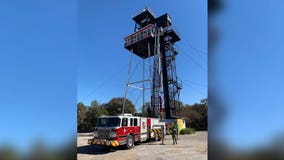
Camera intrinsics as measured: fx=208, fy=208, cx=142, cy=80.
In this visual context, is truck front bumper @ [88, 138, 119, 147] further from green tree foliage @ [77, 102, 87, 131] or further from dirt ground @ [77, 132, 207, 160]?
green tree foliage @ [77, 102, 87, 131]

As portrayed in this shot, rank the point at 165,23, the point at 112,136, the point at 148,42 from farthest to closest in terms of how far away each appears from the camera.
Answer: the point at 165,23 < the point at 148,42 < the point at 112,136

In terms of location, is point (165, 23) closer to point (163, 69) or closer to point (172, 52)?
point (172, 52)

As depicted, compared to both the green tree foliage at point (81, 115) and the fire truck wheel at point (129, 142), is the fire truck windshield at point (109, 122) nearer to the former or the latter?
the fire truck wheel at point (129, 142)

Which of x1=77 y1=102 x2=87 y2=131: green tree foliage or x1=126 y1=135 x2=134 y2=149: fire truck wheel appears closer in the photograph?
x1=126 y1=135 x2=134 y2=149: fire truck wheel

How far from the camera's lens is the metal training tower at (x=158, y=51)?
23.4 m

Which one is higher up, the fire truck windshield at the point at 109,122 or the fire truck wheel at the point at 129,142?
the fire truck windshield at the point at 109,122

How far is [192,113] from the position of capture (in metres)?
30.8

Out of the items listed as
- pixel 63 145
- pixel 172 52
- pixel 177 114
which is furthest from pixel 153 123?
pixel 172 52

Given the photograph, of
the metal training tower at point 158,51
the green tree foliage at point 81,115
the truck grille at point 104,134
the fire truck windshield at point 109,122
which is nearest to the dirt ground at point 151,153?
the truck grille at point 104,134

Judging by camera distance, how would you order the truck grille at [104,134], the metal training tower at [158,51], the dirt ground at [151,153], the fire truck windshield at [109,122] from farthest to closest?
the metal training tower at [158,51]
the fire truck windshield at [109,122]
the truck grille at [104,134]
the dirt ground at [151,153]

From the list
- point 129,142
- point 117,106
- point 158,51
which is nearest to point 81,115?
point 117,106

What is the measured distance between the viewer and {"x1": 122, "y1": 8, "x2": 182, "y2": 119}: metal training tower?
2336cm

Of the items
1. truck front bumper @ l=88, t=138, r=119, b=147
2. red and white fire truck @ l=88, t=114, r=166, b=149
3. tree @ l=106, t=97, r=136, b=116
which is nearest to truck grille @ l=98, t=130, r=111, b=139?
red and white fire truck @ l=88, t=114, r=166, b=149

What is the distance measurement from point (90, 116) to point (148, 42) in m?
17.9
